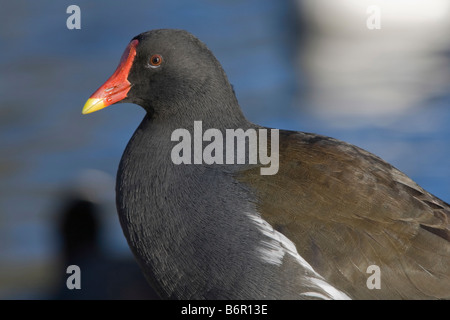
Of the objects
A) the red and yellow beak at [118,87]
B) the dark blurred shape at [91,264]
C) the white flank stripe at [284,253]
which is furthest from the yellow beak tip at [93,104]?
the dark blurred shape at [91,264]

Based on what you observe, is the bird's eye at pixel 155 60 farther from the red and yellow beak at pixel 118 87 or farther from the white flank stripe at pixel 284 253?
the white flank stripe at pixel 284 253

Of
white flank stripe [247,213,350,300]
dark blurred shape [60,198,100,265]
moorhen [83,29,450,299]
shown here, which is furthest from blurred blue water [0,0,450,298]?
white flank stripe [247,213,350,300]

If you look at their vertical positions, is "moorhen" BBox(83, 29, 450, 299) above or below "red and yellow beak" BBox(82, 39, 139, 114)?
below

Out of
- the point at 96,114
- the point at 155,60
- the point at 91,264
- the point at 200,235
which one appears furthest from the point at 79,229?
the point at 200,235

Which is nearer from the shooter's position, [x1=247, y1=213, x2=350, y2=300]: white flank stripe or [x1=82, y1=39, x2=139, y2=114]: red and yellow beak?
[x1=247, y1=213, x2=350, y2=300]: white flank stripe

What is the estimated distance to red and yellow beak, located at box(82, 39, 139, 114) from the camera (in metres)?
3.81

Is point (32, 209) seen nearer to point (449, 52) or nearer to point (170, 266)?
point (170, 266)

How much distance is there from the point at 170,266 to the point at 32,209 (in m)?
2.90

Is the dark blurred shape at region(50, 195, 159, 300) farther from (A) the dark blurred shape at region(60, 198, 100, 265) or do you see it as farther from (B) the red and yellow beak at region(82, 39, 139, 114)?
(B) the red and yellow beak at region(82, 39, 139, 114)

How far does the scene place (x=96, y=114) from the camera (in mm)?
6910

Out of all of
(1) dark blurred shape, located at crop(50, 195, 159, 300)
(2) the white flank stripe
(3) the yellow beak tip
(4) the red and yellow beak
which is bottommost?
(1) dark blurred shape, located at crop(50, 195, 159, 300)

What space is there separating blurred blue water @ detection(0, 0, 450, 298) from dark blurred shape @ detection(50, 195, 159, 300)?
87 millimetres

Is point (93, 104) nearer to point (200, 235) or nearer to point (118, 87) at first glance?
point (118, 87)

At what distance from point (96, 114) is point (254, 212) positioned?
143 inches
